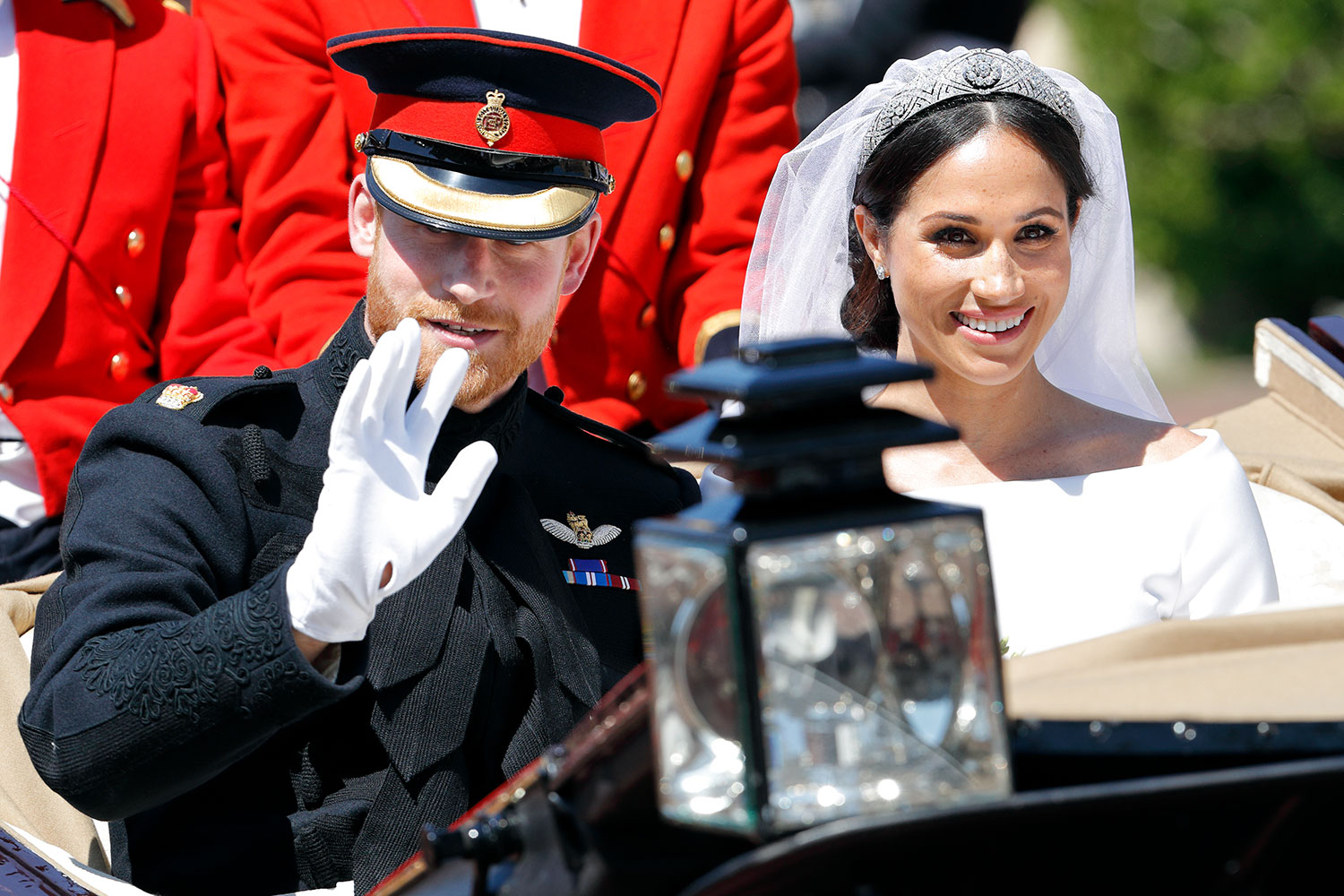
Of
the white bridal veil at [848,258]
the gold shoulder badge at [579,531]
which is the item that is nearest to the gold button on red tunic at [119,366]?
the gold shoulder badge at [579,531]

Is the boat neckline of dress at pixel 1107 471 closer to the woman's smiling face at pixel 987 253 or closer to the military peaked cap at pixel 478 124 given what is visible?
the woman's smiling face at pixel 987 253

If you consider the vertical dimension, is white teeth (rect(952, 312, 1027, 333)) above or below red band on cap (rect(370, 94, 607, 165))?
below

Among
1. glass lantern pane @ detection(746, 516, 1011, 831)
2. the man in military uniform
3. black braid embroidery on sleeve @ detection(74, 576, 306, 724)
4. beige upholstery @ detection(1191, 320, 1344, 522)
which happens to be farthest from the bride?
glass lantern pane @ detection(746, 516, 1011, 831)

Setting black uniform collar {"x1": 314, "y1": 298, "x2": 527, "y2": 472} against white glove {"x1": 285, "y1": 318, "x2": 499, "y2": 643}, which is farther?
black uniform collar {"x1": 314, "y1": 298, "x2": 527, "y2": 472}

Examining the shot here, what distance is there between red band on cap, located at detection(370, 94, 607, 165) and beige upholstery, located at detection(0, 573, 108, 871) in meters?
0.90

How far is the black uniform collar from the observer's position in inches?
79.7

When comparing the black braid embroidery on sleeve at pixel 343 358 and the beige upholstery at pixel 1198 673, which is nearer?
the beige upholstery at pixel 1198 673

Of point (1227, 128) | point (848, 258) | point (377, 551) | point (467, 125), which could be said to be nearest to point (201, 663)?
point (377, 551)

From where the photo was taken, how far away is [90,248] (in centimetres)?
261

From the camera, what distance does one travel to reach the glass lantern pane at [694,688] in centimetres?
93

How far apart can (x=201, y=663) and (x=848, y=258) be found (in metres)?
1.39

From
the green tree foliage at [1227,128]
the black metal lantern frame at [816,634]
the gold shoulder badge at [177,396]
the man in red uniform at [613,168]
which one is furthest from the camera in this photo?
the green tree foliage at [1227,128]

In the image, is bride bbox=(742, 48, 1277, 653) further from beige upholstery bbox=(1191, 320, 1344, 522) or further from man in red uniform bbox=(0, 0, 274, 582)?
man in red uniform bbox=(0, 0, 274, 582)

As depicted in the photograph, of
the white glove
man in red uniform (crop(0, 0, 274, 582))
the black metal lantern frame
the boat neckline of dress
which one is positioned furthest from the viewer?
man in red uniform (crop(0, 0, 274, 582))
